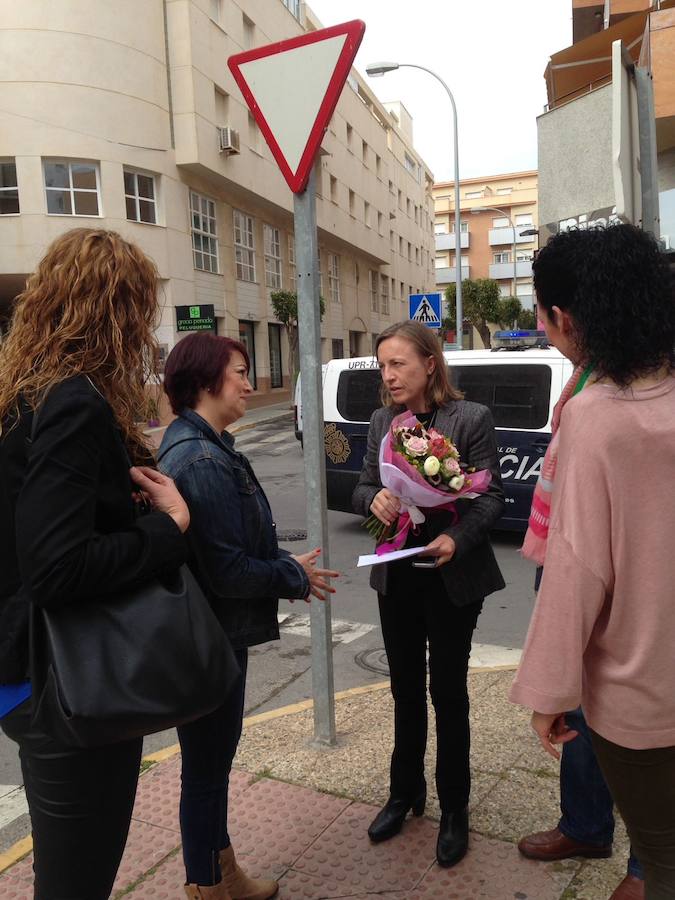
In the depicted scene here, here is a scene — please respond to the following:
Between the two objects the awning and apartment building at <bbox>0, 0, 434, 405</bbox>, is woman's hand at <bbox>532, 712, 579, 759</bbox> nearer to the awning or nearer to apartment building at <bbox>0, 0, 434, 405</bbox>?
the awning

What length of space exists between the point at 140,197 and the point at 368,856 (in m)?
22.6

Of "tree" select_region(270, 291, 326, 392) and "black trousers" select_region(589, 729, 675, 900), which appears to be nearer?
"black trousers" select_region(589, 729, 675, 900)

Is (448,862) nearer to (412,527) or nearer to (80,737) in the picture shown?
(412,527)

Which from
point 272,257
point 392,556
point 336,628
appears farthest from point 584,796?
point 272,257

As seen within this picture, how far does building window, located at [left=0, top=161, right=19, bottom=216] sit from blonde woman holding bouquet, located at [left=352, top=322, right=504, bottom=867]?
20914 millimetres

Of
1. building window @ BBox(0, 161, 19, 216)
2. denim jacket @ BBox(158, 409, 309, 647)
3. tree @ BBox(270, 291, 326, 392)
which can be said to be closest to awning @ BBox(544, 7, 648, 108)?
denim jacket @ BBox(158, 409, 309, 647)

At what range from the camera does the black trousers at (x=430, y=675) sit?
A: 2625 millimetres

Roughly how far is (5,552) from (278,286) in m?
30.5

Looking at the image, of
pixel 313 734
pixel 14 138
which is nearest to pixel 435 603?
pixel 313 734

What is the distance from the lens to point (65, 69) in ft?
67.2

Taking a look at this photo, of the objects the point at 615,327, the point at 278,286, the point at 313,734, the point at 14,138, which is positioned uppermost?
the point at 14,138

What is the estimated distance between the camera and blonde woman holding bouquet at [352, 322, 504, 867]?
103 inches

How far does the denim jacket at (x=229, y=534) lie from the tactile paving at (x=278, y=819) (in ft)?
3.05

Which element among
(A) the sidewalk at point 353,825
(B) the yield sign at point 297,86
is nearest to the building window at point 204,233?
(B) the yield sign at point 297,86
